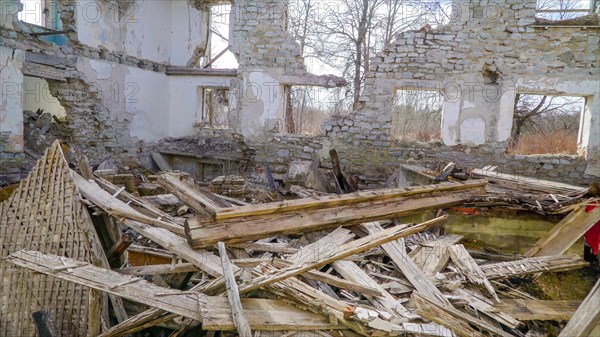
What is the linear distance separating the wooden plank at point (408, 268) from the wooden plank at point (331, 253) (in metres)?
0.13

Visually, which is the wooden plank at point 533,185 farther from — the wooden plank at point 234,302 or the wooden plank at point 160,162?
the wooden plank at point 160,162

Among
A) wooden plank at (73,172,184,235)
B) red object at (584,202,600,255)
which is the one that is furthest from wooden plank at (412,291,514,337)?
red object at (584,202,600,255)

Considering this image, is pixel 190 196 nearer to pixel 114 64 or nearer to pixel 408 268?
pixel 408 268

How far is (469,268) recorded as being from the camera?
9.90 feet

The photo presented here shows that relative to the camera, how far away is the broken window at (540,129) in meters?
11.0

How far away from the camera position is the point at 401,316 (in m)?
2.38

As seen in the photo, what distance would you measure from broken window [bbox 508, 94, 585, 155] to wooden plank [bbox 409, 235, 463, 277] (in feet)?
24.7

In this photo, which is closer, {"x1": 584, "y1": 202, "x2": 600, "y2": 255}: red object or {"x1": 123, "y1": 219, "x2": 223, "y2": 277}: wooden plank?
{"x1": 123, "y1": 219, "x2": 223, "y2": 277}: wooden plank

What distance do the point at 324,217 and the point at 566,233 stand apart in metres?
2.33

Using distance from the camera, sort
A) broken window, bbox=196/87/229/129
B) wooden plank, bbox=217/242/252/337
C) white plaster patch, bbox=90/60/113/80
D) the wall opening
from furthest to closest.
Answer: broken window, bbox=196/87/229/129 < white plaster patch, bbox=90/60/113/80 < the wall opening < wooden plank, bbox=217/242/252/337

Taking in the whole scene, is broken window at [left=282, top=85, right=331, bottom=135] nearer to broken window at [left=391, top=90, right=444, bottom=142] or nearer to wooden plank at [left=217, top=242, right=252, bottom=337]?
broken window at [left=391, top=90, right=444, bottom=142]

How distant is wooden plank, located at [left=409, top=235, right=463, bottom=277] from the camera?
3052 millimetres

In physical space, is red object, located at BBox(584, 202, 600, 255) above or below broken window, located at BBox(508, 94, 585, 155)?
below

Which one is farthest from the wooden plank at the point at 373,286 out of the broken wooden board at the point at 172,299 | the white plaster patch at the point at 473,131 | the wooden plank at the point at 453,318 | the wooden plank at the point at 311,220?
the white plaster patch at the point at 473,131
